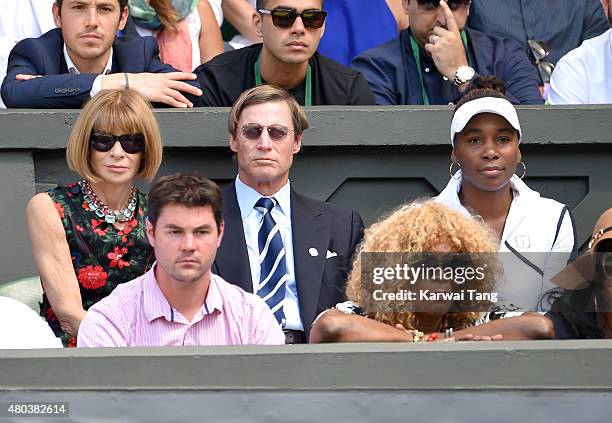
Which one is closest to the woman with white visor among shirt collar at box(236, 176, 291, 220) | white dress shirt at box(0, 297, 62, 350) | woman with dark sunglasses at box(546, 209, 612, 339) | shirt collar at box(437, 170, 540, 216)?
shirt collar at box(437, 170, 540, 216)

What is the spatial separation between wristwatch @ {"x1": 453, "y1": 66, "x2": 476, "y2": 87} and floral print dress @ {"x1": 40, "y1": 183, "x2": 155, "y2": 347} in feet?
5.85

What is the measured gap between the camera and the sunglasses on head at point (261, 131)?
17.9 feet

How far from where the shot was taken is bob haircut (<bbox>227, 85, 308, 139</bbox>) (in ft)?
18.0

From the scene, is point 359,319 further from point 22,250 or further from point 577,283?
point 22,250

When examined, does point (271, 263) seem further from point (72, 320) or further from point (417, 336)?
point (417, 336)

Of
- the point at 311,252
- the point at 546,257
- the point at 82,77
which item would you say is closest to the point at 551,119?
the point at 546,257

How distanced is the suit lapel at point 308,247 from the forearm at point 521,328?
1.14 meters

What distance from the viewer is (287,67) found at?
6145 millimetres

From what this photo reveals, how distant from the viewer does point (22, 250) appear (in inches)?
230

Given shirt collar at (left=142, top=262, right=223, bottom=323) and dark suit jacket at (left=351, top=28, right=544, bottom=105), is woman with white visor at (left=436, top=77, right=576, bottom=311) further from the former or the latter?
shirt collar at (left=142, top=262, right=223, bottom=323)

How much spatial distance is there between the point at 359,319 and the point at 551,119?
2.06 meters

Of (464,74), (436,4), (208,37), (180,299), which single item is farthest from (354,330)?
(208,37)

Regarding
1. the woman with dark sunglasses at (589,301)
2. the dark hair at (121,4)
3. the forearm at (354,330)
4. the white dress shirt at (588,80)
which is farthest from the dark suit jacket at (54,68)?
the woman with dark sunglasses at (589,301)

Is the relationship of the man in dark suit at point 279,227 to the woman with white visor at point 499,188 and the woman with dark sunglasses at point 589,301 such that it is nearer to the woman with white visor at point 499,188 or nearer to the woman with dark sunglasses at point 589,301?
the woman with white visor at point 499,188
